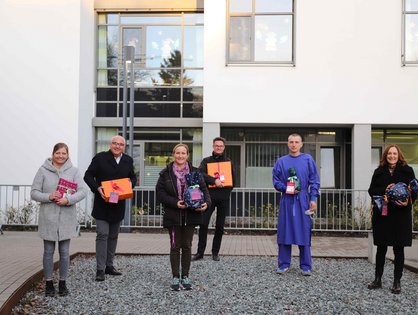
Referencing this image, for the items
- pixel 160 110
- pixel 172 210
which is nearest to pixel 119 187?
pixel 172 210

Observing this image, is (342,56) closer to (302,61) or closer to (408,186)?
(302,61)

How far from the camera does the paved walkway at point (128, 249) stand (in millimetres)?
6008

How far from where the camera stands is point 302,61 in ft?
44.6

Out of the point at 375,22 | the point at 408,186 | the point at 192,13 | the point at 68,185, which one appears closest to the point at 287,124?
the point at 375,22

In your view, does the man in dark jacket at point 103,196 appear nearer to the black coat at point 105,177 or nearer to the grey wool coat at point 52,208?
the black coat at point 105,177

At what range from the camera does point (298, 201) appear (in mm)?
6988

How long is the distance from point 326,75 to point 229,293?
9.02m

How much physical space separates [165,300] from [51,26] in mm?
10835

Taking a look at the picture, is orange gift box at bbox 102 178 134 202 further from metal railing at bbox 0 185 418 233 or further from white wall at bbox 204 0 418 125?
white wall at bbox 204 0 418 125

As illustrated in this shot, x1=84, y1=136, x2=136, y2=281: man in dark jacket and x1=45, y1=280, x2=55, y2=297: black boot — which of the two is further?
x1=84, y1=136, x2=136, y2=281: man in dark jacket

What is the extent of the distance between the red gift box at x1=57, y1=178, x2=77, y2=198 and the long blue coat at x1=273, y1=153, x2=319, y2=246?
2815mm

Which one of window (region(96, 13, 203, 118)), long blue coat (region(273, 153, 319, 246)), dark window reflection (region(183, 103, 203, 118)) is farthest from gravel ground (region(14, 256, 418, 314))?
window (region(96, 13, 203, 118))

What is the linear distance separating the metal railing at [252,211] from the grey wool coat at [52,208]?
6790 millimetres

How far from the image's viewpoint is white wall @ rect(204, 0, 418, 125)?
44.0 ft
